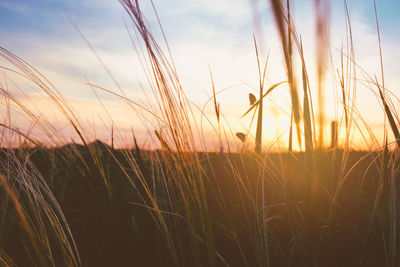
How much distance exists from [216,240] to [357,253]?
0.41m

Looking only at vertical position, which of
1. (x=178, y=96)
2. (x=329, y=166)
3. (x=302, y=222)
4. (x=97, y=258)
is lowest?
(x=97, y=258)

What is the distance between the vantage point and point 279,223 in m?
1.11

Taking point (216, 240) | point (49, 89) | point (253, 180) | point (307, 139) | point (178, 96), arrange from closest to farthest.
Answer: point (307, 139) < point (178, 96) < point (216, 240) < point (49, 89) < point (253, 180)

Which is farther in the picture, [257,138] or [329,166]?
[257,138]

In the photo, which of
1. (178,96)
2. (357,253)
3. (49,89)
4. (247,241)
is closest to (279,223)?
(247,241)

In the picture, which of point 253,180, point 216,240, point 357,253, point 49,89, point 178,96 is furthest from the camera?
point 253,180

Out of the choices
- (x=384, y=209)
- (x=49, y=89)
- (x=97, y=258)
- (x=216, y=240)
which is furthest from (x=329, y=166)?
(x=49, y=89)

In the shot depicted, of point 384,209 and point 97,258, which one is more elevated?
point 384,209

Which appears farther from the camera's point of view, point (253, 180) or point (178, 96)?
point (253, 180)


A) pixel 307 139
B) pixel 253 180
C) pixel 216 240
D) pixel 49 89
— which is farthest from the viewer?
pixel 253 180

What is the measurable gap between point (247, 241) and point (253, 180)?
1.12 ft

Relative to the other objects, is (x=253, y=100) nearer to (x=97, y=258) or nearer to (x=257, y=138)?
(x=257, y=138)

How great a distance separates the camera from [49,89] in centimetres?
121

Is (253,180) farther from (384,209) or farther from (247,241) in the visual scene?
(384,209)
